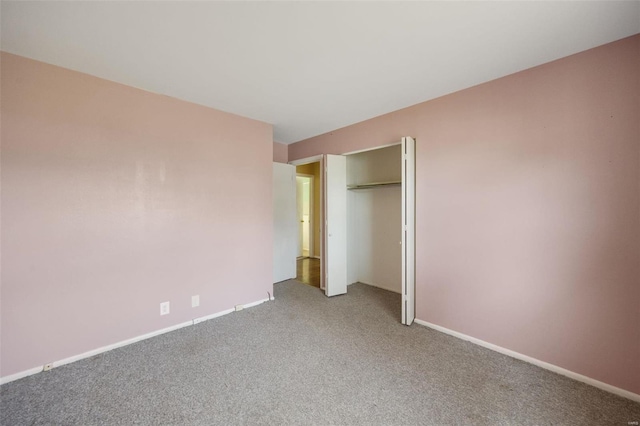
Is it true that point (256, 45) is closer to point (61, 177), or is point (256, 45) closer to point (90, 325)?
point (61, 177)

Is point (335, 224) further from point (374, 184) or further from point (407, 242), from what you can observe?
point (407, 242)

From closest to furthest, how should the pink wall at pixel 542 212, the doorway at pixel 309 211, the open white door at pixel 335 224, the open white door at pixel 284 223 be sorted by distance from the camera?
the pink wall at pixel 542 212 < the open white door at pixel 335 224 < the open white door at pixel 284 223 < the doorway at pixel 309 211

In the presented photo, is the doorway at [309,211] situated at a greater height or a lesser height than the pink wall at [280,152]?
lesser

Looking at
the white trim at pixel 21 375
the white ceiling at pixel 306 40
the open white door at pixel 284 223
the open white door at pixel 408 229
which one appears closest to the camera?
the white ceiling at pixel 306 40

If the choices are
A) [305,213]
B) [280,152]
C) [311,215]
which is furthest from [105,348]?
[305,213]

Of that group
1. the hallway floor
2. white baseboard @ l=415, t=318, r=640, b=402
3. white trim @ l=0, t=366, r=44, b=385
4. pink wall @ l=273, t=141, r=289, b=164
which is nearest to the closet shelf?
pink wall @ l=273, t=141, r=289, b=164

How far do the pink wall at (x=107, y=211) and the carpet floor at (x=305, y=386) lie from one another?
351 mm

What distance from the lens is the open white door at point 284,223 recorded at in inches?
174

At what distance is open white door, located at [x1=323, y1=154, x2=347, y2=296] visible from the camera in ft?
12.1

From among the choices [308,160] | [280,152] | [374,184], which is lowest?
[374,184]

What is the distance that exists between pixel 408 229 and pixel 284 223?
2.38 meters

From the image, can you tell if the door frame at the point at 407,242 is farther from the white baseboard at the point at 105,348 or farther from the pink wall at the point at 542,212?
the white baseboard at the point at 105,348

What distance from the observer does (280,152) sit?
15.1 feet

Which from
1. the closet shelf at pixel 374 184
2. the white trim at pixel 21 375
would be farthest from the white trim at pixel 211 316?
the closet shelf at pixel 374 184
